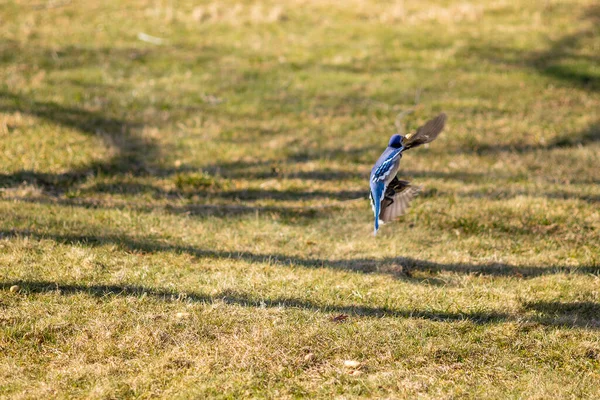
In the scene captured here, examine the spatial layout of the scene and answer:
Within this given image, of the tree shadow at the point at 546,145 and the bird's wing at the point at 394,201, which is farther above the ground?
the bird's wing at the point at 394,201

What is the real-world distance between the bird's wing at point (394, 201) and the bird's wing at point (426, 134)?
0.51m

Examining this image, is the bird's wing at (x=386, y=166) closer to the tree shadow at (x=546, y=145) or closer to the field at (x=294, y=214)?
the field at (x=294, y=214)

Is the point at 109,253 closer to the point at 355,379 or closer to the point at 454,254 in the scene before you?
the point at 355,379

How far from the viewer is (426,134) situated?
489cm

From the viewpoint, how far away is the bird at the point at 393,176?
4.92 m

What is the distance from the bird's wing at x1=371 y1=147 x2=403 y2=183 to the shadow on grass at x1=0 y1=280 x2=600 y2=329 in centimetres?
125

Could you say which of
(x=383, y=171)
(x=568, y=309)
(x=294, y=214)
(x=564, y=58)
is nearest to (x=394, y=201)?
(x=383, y=171)

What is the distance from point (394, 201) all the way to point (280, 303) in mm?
1333

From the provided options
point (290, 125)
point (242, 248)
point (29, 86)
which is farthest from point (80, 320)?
point (29, 86)

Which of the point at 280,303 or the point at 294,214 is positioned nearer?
the point at 280,303

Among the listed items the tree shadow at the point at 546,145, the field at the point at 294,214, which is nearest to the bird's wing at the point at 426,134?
the field at the point at 294,214

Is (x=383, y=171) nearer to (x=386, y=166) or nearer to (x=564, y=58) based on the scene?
(x=386, y=166)

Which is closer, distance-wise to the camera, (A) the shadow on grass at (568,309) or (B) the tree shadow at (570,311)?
(B) the tree shadow at (570,311)

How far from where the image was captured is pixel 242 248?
7.03 metres
